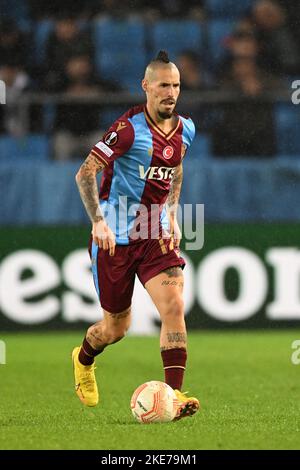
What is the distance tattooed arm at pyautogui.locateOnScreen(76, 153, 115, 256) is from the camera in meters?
6.96

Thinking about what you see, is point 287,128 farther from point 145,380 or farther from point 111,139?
point 111,139

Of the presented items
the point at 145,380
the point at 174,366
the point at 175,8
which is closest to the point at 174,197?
the point at 174,366

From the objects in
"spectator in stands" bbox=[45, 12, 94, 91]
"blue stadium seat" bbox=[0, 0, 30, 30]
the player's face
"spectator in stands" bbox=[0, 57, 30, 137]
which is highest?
"blue stadium seat" bbox=[0, 0, 30, 30]

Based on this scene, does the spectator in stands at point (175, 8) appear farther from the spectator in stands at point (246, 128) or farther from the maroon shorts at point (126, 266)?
the maroon shorts at point (126, 266)

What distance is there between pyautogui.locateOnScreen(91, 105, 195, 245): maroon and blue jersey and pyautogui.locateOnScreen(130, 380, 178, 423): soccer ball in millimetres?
1045

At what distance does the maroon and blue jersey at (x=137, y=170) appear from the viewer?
729 centimetres

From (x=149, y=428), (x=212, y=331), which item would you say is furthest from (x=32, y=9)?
(x=149, y=428)

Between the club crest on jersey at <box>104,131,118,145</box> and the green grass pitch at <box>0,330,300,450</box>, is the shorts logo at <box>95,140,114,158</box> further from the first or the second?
the green grass pitch at <box>0,330,300,450</box>

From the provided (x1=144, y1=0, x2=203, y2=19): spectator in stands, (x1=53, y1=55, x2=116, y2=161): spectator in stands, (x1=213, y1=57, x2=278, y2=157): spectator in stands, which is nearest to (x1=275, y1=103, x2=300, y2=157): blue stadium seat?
(x1=213, y1=57, x2=278, y2=157): spectator in stands

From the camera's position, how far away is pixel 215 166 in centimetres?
1251

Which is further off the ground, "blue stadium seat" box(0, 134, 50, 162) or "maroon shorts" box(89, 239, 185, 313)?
"blue stadium seat" box(0, 134, 50, 162)

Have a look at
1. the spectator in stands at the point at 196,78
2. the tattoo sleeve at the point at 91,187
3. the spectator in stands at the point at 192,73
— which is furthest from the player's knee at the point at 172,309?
the spectator in stands at the point at 192,73

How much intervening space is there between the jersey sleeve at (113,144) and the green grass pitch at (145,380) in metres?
1.58

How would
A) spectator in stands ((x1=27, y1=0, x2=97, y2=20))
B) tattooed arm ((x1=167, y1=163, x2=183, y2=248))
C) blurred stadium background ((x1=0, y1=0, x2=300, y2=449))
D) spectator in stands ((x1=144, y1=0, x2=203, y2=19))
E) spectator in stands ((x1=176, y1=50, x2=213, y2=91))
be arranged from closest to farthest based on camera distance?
1. tattooed arm ((x1=167, y1=163, x2=183, y2=248))
2. blurred stadium background ((x1=0, y1=0, x2=300, y2=449))
3. spectator in stands ((x1=176, y1=50, x2=213, y2=91))
4. spectator in stands ((x1=27, y1=0, x2=97, y2=20))
5. spectator in stands ((x1=144, y1=0, x2=203, y2=19))
